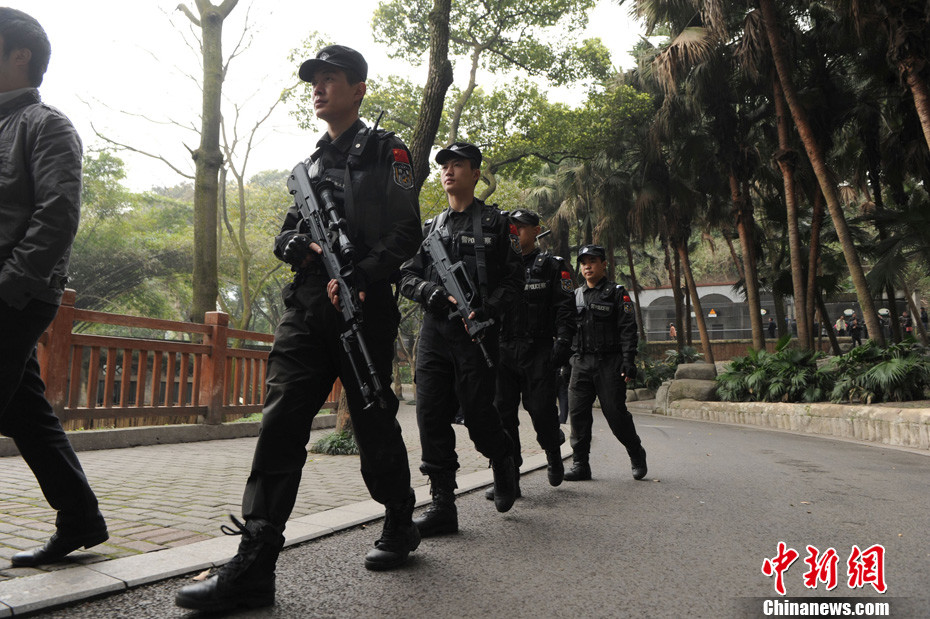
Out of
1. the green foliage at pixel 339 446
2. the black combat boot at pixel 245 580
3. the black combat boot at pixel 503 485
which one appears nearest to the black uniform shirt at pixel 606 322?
Result: the black combat boot at pixel 503 485

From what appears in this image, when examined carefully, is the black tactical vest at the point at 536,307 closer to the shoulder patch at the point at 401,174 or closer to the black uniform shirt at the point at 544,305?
the black uniform shirt at the point at 544,305

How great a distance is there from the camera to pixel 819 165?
13.8 metres

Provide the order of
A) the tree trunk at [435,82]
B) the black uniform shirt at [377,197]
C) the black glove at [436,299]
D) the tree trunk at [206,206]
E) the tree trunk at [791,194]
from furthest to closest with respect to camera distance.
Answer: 1. the tree trunk at [791,194]
2. the tree trunk at [206,206]
3. the tree trunk at [435,82]
4. the black glove at [436,299]
5. the black uniform shirt at [377,197]

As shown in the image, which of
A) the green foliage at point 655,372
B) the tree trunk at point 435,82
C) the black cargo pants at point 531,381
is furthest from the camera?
the green foliage at point 655,372

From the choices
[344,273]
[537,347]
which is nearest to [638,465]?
[537,347]

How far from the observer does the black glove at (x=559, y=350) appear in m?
5.43

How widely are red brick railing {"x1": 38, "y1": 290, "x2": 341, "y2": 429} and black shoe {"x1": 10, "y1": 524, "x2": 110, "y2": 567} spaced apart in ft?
14.8

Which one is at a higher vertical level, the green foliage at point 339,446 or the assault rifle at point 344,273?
the assault rifle at point 344,273

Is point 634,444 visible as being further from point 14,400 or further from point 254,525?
point 14,400

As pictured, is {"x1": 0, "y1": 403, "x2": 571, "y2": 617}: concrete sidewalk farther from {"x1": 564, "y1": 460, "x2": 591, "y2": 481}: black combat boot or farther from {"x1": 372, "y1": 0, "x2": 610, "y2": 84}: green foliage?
{"x1": 372, "y1": 0, "x2": 610, "y2": 84}: green foliage

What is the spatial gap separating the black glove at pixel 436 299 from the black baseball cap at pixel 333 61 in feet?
4.13

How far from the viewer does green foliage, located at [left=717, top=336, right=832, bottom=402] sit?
12.6 metres

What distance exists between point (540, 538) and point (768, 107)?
18123mm

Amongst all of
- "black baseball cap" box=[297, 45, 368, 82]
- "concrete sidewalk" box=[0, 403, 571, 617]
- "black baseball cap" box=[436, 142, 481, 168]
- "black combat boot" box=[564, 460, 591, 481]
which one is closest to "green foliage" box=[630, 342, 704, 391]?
"black combat boot" box=[564, 460, 591, 481]
